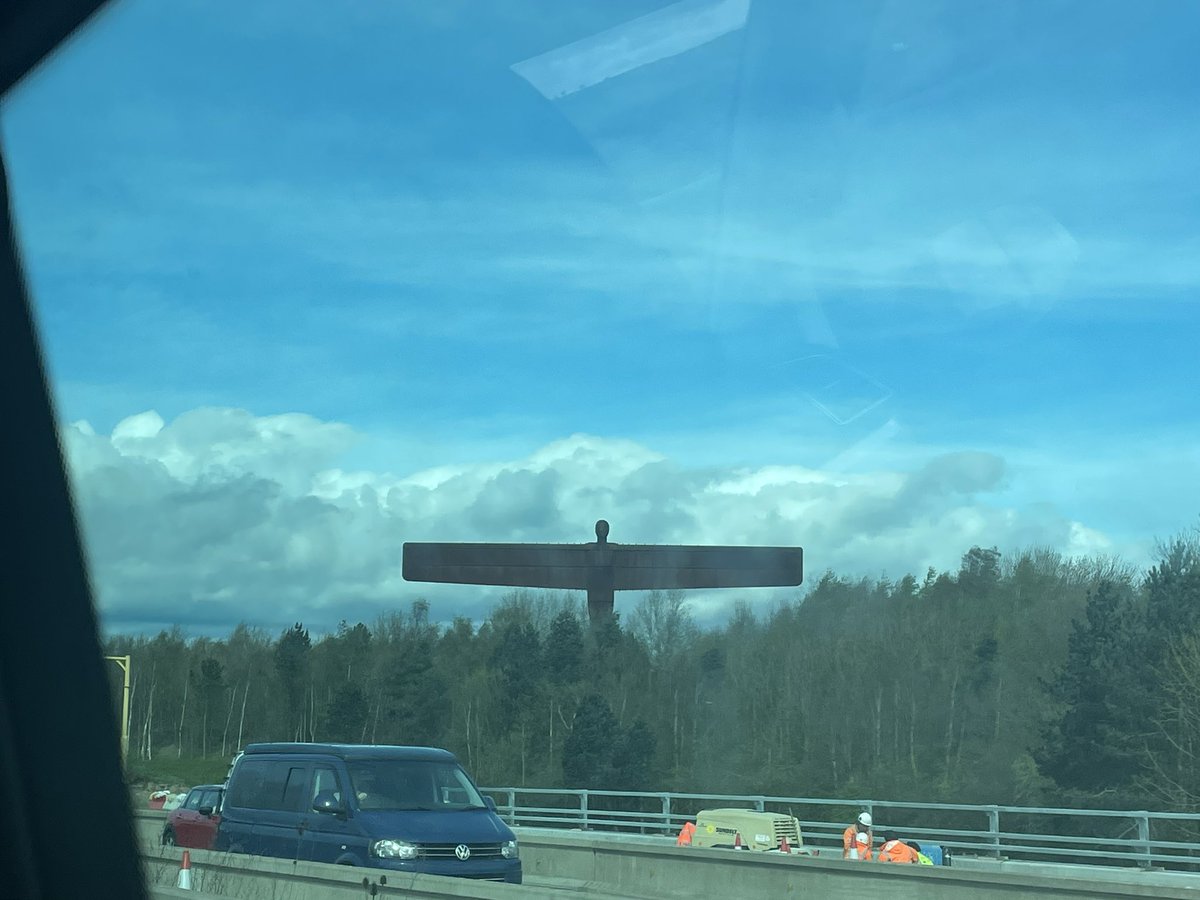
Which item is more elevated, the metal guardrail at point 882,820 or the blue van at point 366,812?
the blue van at point 366,812

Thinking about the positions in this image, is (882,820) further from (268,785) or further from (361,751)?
(361,751)

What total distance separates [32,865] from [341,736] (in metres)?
21.3

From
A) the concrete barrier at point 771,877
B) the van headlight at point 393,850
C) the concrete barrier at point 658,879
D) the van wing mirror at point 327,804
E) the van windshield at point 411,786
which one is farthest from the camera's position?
the van windshield at point 411,786

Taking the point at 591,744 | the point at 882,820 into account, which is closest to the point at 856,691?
the point at 882,820

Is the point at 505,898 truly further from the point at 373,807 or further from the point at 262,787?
the point at 262,787

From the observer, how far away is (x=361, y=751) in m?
13.4

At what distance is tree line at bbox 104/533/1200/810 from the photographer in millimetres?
31531

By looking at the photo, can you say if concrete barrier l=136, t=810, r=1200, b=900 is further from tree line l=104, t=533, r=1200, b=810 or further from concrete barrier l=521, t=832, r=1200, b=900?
tree line l=104, t=533, r=1200, b=810

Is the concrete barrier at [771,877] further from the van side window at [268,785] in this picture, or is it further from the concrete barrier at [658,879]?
the van side window at [268,785]

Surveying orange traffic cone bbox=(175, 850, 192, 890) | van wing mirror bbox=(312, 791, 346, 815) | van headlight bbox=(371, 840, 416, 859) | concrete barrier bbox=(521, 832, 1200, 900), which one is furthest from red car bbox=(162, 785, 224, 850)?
concrete barrier bbox=(521, 832, 1200, 900)

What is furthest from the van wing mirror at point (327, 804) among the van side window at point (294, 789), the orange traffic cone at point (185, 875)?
the orange traffic cone at point (185, 875)

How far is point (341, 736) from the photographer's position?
81.6 feet

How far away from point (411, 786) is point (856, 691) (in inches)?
1215

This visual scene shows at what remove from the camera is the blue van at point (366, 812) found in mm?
12359
